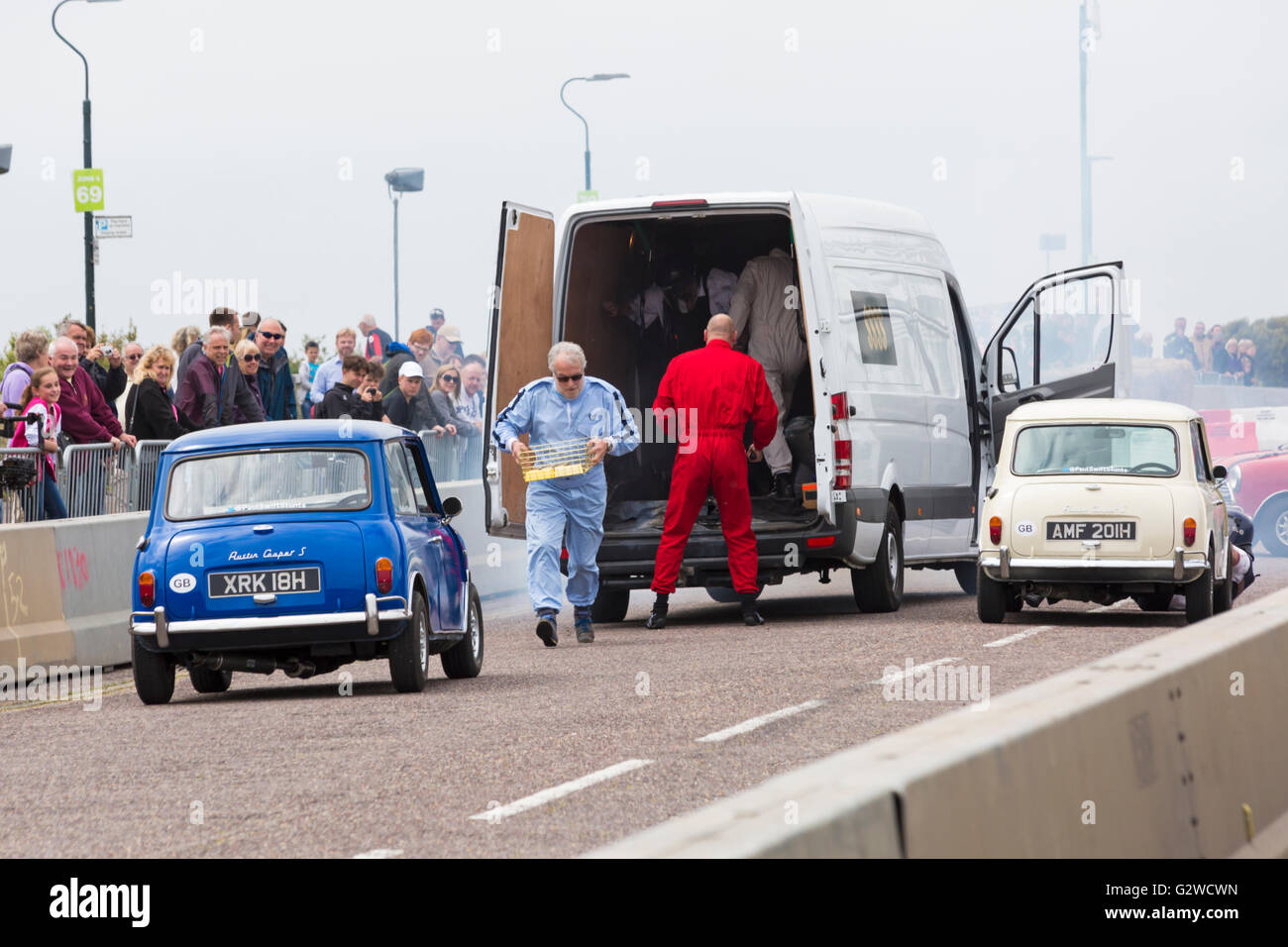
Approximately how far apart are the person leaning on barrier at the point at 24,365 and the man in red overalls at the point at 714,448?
436 centimetres

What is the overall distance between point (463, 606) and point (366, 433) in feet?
4.10

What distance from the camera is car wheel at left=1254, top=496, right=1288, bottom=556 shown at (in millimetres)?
24828

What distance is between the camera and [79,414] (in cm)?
1596

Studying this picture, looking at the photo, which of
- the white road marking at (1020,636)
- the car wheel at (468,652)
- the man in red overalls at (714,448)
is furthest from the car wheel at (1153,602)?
the car wheel at (468,652)

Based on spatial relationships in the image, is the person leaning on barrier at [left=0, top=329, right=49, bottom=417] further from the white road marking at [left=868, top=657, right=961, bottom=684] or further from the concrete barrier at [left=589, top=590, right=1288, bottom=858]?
the concrete barrier at [left=589, top=590, right=1288, bottom=858]

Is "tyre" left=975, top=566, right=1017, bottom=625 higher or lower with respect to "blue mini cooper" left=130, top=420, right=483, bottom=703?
lower

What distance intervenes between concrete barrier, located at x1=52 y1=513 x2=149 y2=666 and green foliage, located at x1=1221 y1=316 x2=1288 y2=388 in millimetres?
23403

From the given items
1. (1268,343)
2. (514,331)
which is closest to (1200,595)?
(514,331)

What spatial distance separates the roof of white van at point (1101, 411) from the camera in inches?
612

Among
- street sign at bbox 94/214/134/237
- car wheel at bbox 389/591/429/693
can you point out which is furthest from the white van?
street sign at bbox 94/214/134/237

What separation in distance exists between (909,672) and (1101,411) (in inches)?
185

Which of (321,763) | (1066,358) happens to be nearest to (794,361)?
(1066,358)

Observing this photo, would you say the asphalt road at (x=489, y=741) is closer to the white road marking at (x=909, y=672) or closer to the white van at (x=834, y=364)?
the white road marking at (x=909, y=672)
